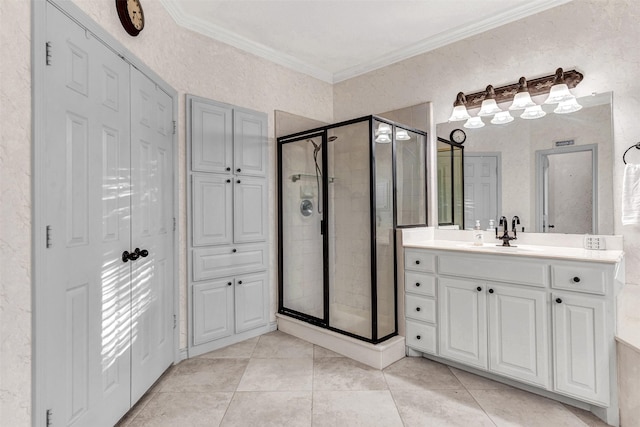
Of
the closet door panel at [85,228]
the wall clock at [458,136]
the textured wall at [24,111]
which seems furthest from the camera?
the wall clock at [458,136]

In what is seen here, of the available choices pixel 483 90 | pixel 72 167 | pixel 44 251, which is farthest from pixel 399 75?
pixel 44 251

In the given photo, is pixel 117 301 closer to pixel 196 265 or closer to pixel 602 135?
pixel 196 265

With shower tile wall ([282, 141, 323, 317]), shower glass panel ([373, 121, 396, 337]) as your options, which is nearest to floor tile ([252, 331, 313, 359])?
shower tile wall ([282, 141, 323, 317])

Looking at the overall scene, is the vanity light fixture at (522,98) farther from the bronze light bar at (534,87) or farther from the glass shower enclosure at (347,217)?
the glass shower enclosure at (347,217)

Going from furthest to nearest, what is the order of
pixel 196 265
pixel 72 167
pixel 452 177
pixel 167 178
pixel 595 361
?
pixel 452 177, pixel 196 265, pixel 167 178, pixel 595 361, pixel 72 167

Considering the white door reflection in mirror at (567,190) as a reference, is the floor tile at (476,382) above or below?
below

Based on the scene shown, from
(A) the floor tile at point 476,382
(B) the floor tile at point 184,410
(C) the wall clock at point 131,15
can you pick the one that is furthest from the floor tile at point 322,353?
(C) the wall clock at point 131,15

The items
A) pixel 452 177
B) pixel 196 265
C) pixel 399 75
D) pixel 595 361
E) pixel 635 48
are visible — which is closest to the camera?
pixel 595 361

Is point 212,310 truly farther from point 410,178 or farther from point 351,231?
point 410,178

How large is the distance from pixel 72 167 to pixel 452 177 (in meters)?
2.69

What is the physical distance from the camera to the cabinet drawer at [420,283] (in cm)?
249

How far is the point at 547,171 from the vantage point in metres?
2.46

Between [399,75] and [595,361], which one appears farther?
[399,75]

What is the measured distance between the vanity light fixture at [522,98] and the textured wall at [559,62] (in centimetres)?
7
